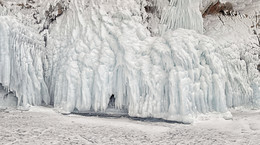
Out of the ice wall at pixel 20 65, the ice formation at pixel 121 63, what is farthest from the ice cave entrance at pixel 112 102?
the ice wall at pixel 20 65

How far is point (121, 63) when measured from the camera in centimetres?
530

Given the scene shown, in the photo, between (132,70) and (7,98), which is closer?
(132,70)

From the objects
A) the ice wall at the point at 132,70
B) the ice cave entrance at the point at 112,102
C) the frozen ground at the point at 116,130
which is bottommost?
the frozen ground at the point at 116,130

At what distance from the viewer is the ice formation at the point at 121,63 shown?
4.99m

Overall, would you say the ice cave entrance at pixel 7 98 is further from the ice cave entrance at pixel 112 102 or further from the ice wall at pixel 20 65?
the ice cave entrance at pixel 112 102

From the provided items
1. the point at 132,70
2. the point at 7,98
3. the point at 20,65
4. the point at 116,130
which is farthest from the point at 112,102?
the point at 7,98

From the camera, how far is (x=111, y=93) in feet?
17.2

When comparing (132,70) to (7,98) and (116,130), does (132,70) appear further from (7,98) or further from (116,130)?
(7,98)

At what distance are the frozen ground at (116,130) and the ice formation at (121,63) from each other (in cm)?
37

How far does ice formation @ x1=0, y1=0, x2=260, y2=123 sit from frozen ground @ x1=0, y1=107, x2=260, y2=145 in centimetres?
37

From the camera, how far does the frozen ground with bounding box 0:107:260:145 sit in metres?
3.65

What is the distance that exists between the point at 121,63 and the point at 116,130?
1.60 m

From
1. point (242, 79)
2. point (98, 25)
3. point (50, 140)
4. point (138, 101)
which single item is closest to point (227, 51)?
point (242, 79)

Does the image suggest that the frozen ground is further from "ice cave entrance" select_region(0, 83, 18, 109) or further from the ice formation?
"ice cave entrance" select_region(0, 83, 18, 109)
